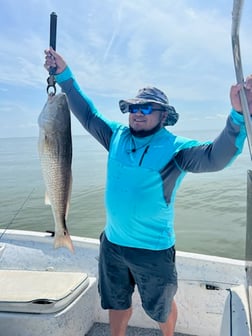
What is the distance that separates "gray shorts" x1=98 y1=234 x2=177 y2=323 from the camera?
91.7 inches

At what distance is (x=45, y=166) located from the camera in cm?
195

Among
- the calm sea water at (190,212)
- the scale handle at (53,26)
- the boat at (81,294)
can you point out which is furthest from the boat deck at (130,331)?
the scale handle at (53,26)

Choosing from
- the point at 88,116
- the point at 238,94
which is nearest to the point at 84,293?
the point at 88,116

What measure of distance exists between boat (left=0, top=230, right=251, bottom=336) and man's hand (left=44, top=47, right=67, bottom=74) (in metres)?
1.62

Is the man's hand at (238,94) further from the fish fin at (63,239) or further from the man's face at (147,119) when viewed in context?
the fish fin at (63,239)

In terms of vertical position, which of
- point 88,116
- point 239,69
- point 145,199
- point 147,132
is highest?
point 239,69

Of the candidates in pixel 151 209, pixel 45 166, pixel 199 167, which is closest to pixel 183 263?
pixel 151 209

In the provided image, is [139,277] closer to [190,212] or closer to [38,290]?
[38,290]

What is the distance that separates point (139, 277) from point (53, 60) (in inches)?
61.8

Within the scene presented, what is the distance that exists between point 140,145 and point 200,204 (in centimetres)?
978

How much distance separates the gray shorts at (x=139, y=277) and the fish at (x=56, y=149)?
62cm

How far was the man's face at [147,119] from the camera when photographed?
7.93 feet

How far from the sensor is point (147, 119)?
95.3 inches

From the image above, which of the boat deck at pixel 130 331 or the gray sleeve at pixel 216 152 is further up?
the gray sleeve at pixel 216 152
